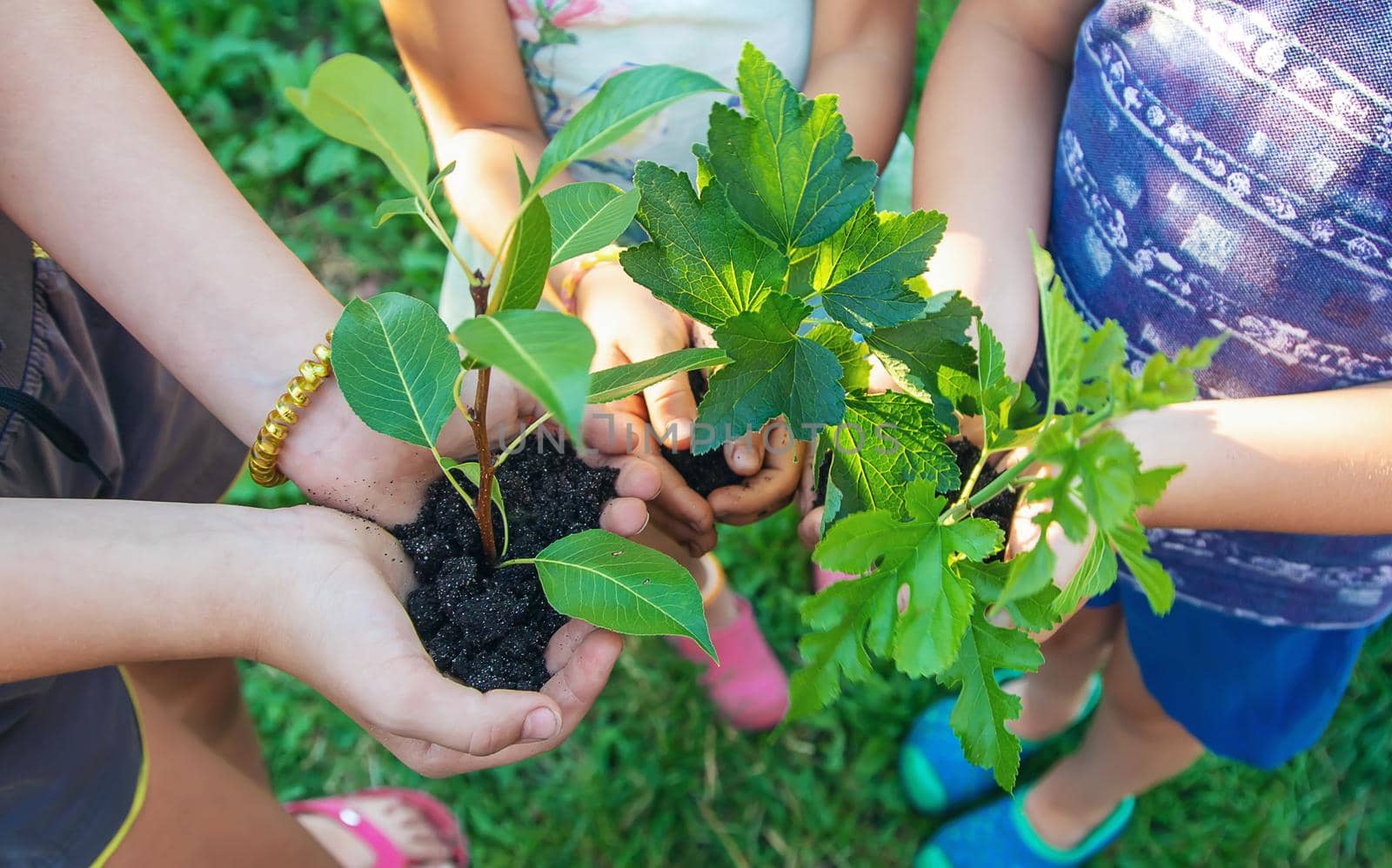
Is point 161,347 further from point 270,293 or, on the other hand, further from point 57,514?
point 57,514

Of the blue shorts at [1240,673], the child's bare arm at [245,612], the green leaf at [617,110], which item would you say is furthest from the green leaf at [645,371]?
the blue shorts at [1240,673]

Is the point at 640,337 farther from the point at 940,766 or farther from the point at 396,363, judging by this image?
the point at 940,766

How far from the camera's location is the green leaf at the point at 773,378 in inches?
33.5

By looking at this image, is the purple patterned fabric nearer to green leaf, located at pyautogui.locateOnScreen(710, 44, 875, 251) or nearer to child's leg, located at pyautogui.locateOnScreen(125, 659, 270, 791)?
green leaf, located at pyautogui.locateOnScreen(710, 44, 875, 251)

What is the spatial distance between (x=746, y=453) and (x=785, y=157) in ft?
1.65

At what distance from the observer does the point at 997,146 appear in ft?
4.69

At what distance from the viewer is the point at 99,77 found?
1087 millimetres

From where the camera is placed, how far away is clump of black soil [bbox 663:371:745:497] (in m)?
1.31

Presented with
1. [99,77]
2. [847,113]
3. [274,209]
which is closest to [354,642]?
[99,77]

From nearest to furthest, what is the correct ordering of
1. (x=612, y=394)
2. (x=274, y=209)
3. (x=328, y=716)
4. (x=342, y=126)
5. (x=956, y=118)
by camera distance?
(x=342, y=126)
(x=612, y=394)
(x=956, y=118)
(x=328, y=716)
(x=274, y=209)

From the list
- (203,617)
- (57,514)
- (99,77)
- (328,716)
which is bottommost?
(328,716)

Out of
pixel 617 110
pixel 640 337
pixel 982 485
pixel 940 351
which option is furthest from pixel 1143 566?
pixel 640 337

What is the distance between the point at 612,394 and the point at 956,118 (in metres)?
0.86

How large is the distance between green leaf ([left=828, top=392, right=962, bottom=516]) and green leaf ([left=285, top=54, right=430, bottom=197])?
1.61 feet
